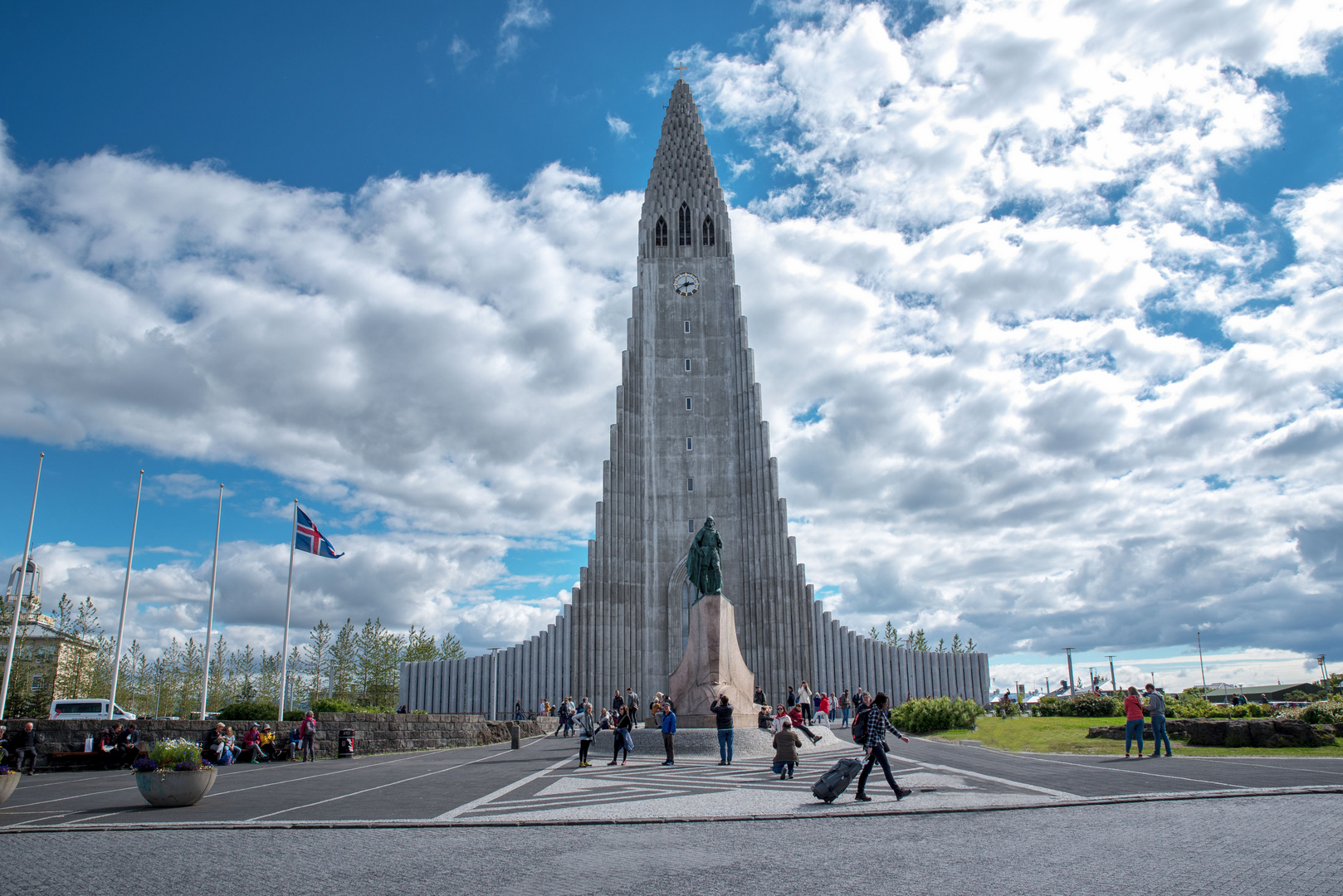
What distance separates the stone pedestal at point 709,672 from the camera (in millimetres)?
22891

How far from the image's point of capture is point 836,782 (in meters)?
11.4

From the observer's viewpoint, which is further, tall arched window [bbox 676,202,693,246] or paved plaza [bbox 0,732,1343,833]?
tall arched window [bbox 676,202,693,246]

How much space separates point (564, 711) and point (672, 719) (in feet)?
53.6

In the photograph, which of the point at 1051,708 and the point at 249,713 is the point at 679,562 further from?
the point at 249,713

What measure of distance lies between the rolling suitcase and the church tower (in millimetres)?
31773

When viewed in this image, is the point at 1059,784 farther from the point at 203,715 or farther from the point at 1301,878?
the point at 203,715

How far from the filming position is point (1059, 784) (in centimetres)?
1278

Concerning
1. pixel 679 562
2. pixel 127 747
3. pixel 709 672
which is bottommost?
pixel 127 747

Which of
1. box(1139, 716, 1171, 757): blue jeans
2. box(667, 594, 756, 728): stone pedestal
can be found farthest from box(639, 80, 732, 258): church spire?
box(1139, 716, 1171, 757): blue jeans

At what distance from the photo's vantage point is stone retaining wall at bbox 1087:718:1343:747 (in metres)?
17.6

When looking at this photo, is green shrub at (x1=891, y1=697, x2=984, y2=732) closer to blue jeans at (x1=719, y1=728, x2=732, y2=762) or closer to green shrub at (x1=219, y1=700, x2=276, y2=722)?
blue jeans at (x1=719, y1=728, x2=732, y2=762)

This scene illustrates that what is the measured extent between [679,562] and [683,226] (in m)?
21.4

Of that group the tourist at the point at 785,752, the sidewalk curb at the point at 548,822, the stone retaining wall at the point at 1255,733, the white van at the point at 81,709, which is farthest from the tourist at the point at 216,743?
the stone retaining wall at the point at 1255,733

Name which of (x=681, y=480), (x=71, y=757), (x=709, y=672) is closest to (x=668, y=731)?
(x=709, y=672)
